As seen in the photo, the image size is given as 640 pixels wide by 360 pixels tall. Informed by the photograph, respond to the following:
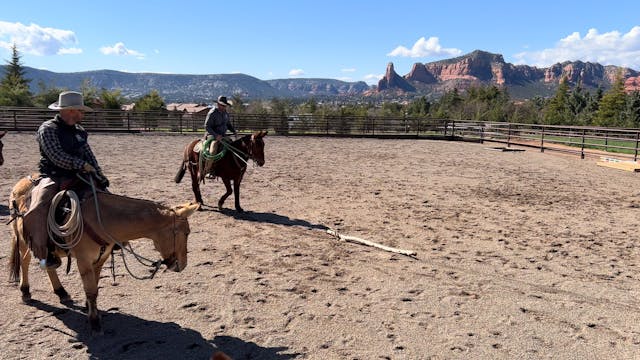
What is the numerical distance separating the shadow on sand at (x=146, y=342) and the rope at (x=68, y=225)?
0.85 m

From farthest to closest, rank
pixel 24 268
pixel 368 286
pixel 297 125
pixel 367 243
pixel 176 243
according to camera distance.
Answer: pixel 297 125
pixel 367 243
pixel 368 286
pixel 24 268
pixel 176 243

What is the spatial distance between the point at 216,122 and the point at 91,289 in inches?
192

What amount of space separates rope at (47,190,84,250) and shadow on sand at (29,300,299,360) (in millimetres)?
852

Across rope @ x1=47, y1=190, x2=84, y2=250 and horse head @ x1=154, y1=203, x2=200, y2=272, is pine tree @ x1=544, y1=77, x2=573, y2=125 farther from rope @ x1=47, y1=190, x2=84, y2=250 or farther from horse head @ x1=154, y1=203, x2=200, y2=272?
rope @ x1=47, y1=190, x2=84, y2=250

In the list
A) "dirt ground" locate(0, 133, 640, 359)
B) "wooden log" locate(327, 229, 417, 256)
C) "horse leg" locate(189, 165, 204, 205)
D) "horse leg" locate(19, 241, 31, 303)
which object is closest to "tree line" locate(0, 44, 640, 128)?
"horse leg" locate(189, 165, 204, 205)

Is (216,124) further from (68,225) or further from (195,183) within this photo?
(68,225)

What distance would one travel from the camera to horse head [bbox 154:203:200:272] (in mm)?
3646

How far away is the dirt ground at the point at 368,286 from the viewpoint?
3771 mm

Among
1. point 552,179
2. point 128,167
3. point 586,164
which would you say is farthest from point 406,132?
point 128,167

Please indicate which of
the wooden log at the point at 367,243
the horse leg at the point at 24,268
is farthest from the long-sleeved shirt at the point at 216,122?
the horse leg at the point at 24,268

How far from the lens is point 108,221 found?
3.61 m

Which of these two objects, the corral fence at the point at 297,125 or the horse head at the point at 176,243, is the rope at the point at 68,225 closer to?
the horse head at the point at 176,243

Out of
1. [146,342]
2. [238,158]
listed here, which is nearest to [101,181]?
[146,342]

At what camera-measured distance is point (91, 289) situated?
3760mm
